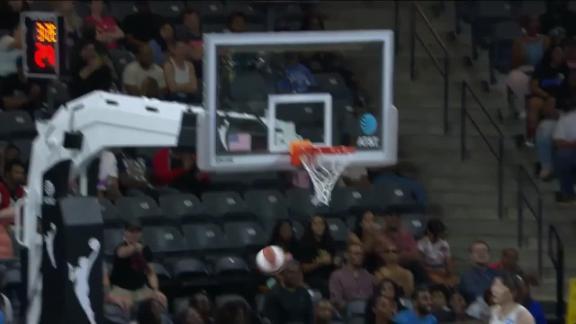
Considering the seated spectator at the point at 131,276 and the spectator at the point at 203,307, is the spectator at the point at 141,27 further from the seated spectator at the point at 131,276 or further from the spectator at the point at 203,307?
the spectator at the point at 203,307

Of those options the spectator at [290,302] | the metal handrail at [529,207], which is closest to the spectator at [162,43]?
the spectator at [290,302]

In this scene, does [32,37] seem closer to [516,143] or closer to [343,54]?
[343,54]

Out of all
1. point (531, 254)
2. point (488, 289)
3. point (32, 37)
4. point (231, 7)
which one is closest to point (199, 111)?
point (32, 37)

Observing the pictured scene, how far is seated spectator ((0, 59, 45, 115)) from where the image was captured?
1955cm

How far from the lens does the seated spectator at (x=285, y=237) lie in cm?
1820

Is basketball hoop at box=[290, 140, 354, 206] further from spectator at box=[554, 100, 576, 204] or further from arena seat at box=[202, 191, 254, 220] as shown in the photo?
spectator at box=[554, 100, 576, 204]

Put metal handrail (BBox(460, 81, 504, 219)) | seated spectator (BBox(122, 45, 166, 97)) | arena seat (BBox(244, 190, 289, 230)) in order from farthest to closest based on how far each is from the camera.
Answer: metal handrail (BBox(460, 81, 504, 219)) → seated spectator (BBox(122, 45, 166, 97)) → arena seat (BBox(244, 190, 289, 230))

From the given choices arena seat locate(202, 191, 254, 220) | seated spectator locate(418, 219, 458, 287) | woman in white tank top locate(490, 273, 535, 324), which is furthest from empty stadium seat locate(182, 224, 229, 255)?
Answer: woman in white tank top locate(490, 273, 535, 324)

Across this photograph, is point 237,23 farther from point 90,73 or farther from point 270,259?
point 270,259

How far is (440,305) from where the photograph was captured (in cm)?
1770

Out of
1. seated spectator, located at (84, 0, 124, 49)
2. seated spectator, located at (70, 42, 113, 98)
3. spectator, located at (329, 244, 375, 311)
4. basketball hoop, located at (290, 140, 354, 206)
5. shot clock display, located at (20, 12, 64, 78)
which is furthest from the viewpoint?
seated spectator, located at (84, 0, 124, 49)

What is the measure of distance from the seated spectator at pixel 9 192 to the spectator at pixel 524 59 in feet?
19.5

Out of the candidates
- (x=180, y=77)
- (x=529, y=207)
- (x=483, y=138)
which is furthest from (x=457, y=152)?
(x=180, y=77)

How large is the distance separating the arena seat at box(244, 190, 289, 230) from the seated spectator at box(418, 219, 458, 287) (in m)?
1.45
